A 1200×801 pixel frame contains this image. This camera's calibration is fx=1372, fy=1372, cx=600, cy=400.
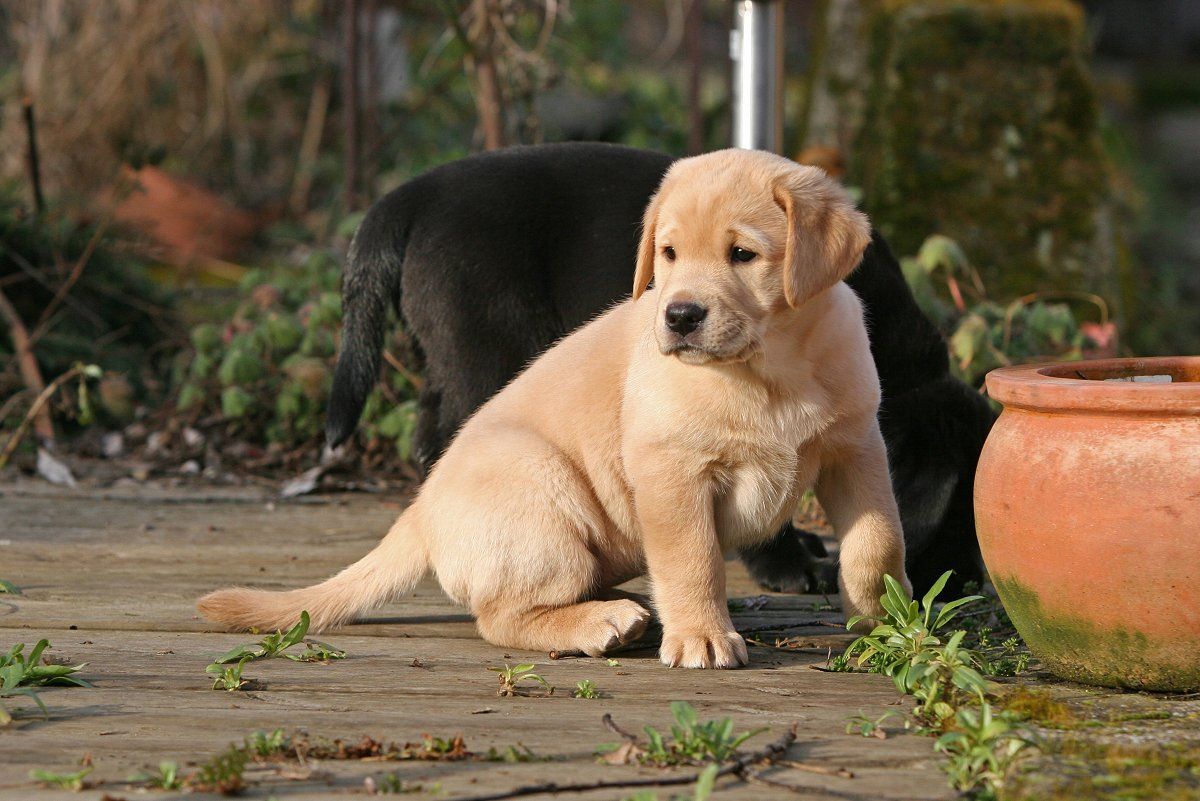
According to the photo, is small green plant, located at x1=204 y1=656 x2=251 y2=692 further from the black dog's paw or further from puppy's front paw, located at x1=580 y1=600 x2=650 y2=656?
the black dog's paw

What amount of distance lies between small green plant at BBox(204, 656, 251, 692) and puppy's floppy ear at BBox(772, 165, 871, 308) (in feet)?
4.04

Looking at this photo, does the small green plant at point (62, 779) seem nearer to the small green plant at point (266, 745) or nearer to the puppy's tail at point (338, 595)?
the small green plant at point (266, 745)

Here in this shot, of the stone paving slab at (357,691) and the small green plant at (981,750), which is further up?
the small green plant at (981,750)

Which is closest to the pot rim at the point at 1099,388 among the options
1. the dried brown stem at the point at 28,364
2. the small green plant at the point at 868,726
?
the small green plant at the point at 868,726

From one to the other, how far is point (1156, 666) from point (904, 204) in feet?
13.5

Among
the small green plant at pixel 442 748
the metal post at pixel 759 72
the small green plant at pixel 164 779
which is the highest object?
the metal post at pixel 759 72

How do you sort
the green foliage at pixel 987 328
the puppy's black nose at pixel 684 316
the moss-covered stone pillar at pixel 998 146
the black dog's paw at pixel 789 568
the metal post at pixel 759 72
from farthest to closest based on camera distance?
the moss-covered stone pillar at pixel 998 146, the metal post at pixel 759 72, the green foliage at pixel 987 328, the black dog's paw at pixel 789 568, the puppy's black nose at pixel 684 316

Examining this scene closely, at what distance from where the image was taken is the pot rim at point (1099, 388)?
7.32 feet

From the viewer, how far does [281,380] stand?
17.0ft

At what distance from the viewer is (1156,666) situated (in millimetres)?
2309

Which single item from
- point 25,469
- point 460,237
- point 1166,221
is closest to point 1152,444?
point 460,237

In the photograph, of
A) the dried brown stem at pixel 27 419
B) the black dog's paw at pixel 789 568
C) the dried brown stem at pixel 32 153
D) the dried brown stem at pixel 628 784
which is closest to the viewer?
the dried brown stem at pixel 628 784

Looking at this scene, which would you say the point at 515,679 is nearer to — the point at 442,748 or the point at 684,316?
the point at 442,748

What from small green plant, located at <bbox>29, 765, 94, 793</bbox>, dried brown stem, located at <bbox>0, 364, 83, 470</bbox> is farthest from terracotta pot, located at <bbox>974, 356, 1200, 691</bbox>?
dried brown stem, located at <bbox>0, 364, 83, 470</bbox>
